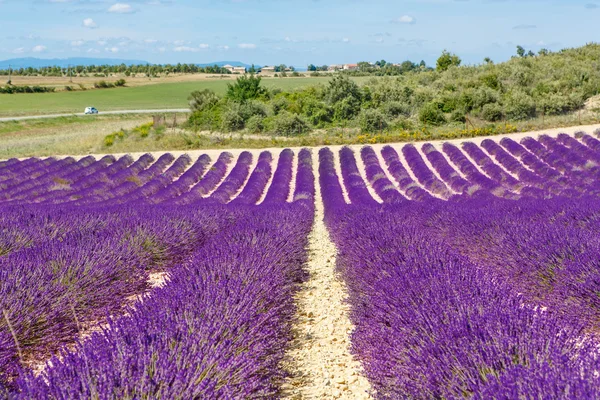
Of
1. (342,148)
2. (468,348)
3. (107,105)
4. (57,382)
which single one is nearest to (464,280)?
(468,348)

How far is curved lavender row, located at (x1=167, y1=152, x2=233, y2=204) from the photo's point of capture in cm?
1522

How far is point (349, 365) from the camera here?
4008 mm

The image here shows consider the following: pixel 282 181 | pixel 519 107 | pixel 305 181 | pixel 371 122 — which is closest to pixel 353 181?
pixel 305 181

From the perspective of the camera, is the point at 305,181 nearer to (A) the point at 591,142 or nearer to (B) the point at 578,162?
(B) the point at 578,162

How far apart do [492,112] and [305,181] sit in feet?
65.4

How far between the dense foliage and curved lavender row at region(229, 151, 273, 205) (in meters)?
8.04

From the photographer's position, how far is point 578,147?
19.8m

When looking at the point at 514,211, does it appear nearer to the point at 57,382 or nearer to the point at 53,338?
the point at 53,338

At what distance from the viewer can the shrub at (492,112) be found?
33469 millimetres

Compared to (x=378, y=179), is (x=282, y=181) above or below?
below

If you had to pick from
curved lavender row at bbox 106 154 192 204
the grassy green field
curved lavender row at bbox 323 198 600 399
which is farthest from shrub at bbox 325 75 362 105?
curved lavender row at bbox 323 198 600 399

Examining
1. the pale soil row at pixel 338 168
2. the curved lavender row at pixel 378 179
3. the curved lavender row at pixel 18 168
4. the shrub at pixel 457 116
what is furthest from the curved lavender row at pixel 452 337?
the shrub at pixel 457 116

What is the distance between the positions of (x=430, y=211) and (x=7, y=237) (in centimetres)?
649

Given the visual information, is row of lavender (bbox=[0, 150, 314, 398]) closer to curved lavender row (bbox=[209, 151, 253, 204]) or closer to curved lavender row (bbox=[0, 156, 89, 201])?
curved lavender row (bbox=[209, 151, 253, 204])
